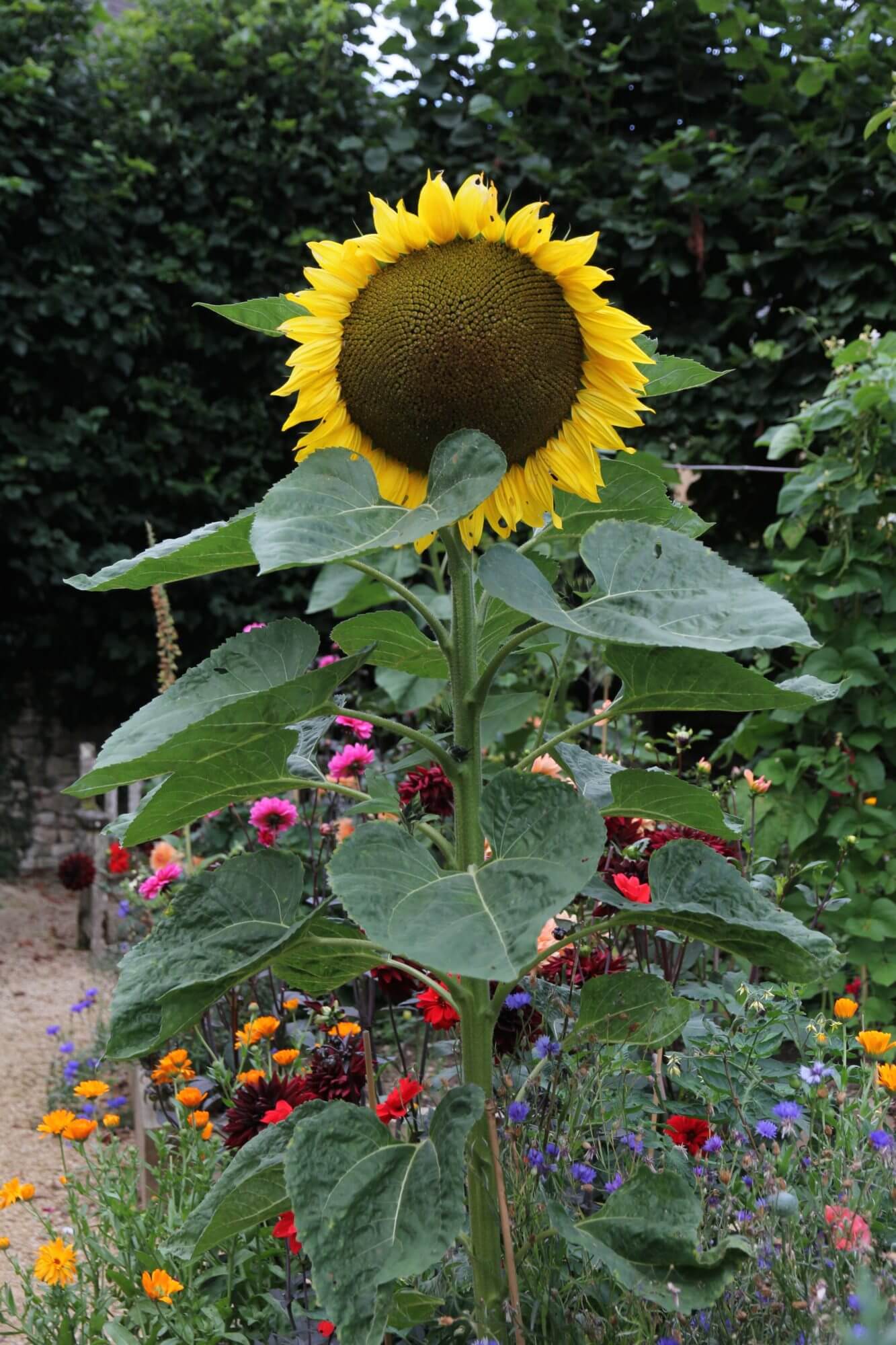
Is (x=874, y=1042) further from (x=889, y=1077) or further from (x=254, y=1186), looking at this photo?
(x=254, y=1186)

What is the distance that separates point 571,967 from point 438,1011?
1.10ft

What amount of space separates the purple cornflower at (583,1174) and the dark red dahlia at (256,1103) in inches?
17.3

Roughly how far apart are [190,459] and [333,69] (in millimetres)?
2166

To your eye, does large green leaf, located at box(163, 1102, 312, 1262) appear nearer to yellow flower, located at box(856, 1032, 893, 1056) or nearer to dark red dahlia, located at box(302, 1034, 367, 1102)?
dark red dahlia, located at box(302, 1034, 367, 1102)

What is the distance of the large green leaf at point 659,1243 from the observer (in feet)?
3.65

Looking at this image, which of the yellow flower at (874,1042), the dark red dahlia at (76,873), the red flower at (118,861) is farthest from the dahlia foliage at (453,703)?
the dark red dahlia at (76,873)

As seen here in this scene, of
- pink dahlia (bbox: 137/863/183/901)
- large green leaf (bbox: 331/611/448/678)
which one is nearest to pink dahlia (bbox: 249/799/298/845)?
pink dahlia (bbox: 137/863/183/901)

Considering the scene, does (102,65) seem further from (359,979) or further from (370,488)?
(370,488)

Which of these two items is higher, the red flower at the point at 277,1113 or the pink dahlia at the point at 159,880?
the pink dahlia at the point at 159,880

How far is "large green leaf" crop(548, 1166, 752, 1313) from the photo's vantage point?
1.11 metres

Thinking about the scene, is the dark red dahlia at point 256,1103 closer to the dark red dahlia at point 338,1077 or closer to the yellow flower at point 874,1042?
the dark red dahlia at point 338,1077

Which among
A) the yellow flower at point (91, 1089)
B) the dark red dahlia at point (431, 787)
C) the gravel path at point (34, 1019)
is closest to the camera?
the yellow flower at point (91, 1089)

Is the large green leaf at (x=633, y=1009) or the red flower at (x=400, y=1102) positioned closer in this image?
the large green leaf at (x=633, y=1009)

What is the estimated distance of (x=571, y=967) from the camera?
1.95 metres
